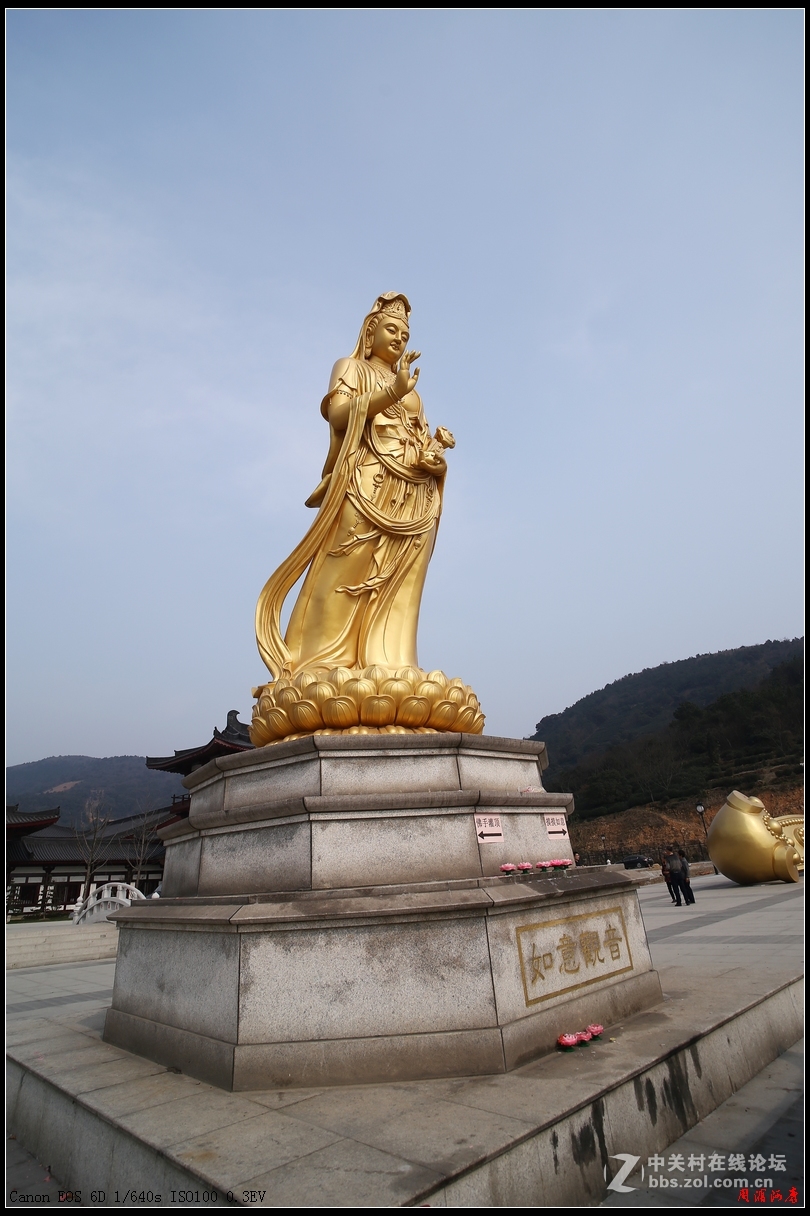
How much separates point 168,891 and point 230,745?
24143mm

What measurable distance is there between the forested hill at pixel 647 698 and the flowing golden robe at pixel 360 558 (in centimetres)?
7093

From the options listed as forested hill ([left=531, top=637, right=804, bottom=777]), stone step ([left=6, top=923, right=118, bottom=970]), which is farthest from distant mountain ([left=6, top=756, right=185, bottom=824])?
stone step ([left=6, top=923, right=118, bottom=970])

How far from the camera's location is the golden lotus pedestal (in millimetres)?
3510

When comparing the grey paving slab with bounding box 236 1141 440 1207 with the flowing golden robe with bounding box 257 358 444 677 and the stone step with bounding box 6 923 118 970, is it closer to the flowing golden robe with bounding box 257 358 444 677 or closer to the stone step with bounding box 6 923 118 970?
the flowing golden robe with bounding box 257 358 444 677

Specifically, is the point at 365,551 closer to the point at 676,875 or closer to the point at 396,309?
the point at 396,309

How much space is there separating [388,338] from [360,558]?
2548mm

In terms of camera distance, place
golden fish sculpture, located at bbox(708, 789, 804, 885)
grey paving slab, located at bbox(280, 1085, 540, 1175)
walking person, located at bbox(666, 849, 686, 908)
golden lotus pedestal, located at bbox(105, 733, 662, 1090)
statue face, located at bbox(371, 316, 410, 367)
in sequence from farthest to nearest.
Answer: golden fish sculpture, located at bbox(708, 789, 804, 885)
walking person, located at bbox(666, 849, 686, 908)
statue face, located at bbox(371, 316, 410, 367)
golden lotus pedestal, located at bbox(105, 733, 662, 1090)
grey paving slab, located at bbox(280, 1085, 540, 1175)

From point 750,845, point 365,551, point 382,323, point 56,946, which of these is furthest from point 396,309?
point 56,946

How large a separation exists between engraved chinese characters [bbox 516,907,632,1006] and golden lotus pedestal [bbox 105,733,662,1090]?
2 centimetres

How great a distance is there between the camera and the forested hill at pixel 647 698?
8338 centimetres

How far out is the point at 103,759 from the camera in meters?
166

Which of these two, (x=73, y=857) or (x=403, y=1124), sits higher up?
(x=403, y=1124)

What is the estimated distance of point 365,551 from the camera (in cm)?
614

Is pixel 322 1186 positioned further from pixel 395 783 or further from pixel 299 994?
pixel 395 783
